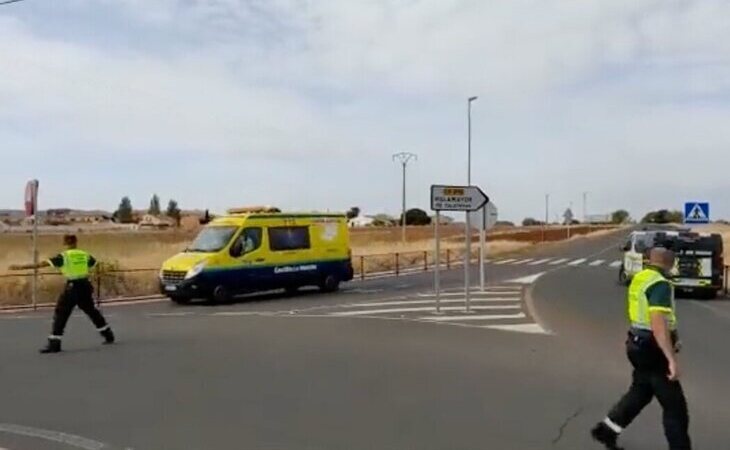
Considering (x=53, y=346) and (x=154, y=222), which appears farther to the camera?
(x=154, y=222)

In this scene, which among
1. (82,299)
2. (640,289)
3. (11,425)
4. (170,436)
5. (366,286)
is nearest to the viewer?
(640,289)

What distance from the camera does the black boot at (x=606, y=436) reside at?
21.9 ft

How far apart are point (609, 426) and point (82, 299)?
→ 27.3ft

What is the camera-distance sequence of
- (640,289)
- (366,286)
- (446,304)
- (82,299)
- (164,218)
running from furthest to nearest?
(164,218) < (366,286) < (446,304) < (82,299) < (640,289)

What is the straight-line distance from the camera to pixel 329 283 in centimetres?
2550

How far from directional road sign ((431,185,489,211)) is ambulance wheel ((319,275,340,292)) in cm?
846

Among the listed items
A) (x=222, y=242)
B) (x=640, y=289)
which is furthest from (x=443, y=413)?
(x=222, y=242)

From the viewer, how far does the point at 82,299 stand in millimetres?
12430

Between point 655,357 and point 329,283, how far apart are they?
765 inches

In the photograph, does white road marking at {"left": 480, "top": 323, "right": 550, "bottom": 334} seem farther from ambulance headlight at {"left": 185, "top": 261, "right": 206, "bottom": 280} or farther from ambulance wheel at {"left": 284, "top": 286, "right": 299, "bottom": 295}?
ambulance wheel at {"left": 284, "top": 286, "right": 299, "bottom": 295}

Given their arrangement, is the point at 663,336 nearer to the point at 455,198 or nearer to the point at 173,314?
the point at 455,198

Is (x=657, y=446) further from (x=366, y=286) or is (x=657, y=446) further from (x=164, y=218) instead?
(x=164, y=218)

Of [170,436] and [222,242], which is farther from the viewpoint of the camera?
[222,242]

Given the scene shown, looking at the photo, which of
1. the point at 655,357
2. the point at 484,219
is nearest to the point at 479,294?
the point at 484,219
